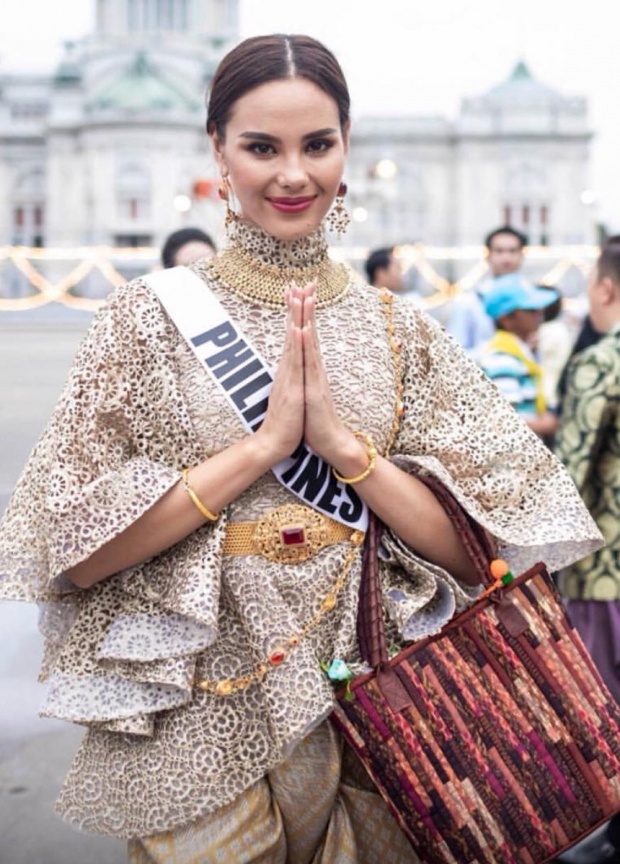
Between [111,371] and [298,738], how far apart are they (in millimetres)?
618

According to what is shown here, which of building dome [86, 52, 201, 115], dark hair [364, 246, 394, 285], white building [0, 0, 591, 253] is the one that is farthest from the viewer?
building dome [86, 52, 201, 115]

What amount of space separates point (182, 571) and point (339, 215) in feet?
2.15

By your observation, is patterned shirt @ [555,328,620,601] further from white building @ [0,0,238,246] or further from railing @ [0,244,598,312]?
white building @ [0,0,238,246]

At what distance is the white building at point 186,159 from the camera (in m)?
50.8

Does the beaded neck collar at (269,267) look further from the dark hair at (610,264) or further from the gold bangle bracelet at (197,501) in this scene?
the dark hair at (610,264)

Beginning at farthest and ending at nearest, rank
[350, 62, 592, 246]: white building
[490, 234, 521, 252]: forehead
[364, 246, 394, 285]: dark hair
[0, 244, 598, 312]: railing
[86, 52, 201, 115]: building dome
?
[350, 62, 592, 246]: white building
[86, 52, 201, 115]: building dome
[0, 244, 598, 312]: railing
[364, 246, 394, 285]: dark hair
[490, 234, 521, 252]: forehead

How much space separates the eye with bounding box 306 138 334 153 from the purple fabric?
1900 millimetres

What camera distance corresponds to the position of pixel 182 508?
1951 mm

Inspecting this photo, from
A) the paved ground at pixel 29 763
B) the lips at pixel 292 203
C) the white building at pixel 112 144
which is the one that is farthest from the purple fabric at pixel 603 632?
the white building at pixel 112 144

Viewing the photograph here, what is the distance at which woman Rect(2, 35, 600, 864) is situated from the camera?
195cm

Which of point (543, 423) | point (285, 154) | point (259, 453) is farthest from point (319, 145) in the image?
point (543, 423)

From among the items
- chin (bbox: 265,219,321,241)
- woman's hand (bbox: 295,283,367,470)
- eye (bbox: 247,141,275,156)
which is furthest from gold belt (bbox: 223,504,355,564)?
eye (bbox: 247,141,275,156)

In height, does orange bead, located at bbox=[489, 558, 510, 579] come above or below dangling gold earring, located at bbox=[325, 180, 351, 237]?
below

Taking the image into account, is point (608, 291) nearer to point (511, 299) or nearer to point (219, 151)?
point (511, 299)
